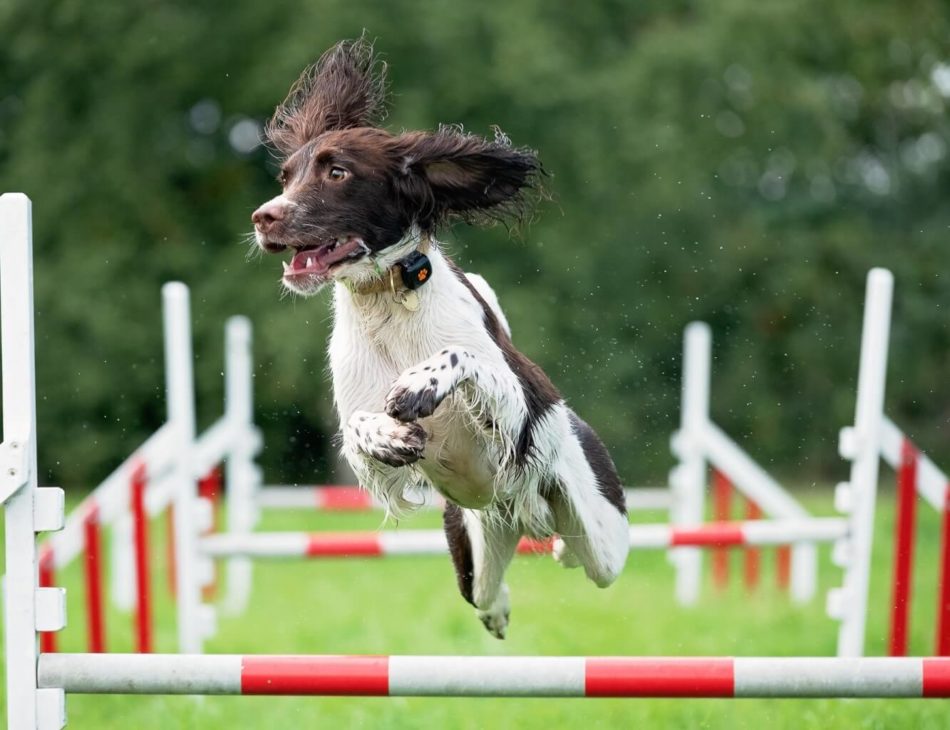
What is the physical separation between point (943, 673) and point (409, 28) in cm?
1412

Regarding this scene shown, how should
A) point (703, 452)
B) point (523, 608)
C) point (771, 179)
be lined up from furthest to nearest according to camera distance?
point (771, 179)
point (703, 452)
point (523, 608)

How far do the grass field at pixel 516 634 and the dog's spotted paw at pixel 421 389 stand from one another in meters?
1.80

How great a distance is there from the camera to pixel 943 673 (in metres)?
3.53

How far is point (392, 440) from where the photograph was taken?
3.51 m

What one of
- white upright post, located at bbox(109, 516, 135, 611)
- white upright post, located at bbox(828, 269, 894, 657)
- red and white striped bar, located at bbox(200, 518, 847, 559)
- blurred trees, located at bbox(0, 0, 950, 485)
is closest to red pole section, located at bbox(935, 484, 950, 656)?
white upright post, located at bbox(828, 269, 894, 657)

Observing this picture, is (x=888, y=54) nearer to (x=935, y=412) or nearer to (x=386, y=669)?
(x=935, y=412)

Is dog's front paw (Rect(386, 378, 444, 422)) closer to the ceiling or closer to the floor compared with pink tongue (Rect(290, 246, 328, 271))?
closer to the floor

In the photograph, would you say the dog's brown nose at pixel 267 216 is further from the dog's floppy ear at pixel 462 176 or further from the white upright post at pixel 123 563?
the white upright post at pixel 123 563

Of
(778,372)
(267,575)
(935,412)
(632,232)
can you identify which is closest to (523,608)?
(267,575)

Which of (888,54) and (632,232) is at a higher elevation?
(888,54)

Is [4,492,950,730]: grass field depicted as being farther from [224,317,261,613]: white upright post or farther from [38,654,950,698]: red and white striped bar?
[38,654,950,698]: red and white striped bar

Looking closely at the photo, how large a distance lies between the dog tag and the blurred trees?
36.8ft

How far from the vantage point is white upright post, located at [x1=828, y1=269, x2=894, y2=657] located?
5.64 m

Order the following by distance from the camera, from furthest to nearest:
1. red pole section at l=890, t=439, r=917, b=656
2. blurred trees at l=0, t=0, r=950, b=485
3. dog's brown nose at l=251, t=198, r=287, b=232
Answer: blurred trees at l=0, t=0, r=950, b=485 < red pole section at l=890, t=439, r=917, b=656 < dog's brown nose at l=251, t=198, r=287, b=232
